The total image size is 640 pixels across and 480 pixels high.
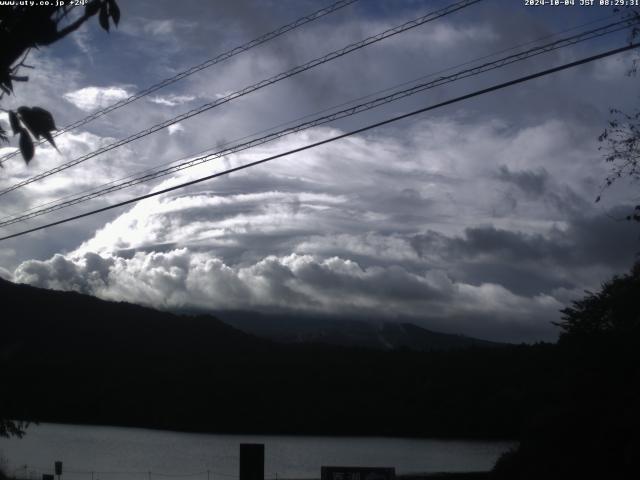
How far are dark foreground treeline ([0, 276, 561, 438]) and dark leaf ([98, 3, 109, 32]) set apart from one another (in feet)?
272

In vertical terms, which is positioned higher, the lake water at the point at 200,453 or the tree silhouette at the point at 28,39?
the tree silhouette at the point at 28,39

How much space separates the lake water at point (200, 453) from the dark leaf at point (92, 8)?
36312mm

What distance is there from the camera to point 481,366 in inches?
3851

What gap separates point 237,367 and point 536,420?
280ft

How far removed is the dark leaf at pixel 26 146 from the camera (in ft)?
12.4

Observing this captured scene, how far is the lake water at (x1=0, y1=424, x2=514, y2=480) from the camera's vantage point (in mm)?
53469

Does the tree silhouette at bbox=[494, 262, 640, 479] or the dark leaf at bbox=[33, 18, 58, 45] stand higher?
the dark leaf at bbox=[33, 18, 58, 45]

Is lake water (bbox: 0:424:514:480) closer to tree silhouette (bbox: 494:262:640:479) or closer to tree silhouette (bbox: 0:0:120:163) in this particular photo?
tree silhouette (bbox: 494:262:640:479)

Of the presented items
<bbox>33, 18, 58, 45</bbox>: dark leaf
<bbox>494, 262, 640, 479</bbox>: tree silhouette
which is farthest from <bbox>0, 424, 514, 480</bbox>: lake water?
<bbox>33, 18, 58, 45</bbox>: dark leaf

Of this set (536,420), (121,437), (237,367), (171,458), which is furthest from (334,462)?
(237,367)

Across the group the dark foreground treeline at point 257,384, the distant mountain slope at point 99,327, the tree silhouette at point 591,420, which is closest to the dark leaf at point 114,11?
the tree silhouette at point 591,420

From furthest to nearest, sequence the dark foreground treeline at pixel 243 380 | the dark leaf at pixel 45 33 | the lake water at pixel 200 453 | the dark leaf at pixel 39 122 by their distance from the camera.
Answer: the dark foreground treeline at pixel 243 380, the lake water at pixel 200 453, the dark leaf at pixel 45 33, the dark leaf at pixel 39 122

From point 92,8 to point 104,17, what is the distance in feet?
0.28

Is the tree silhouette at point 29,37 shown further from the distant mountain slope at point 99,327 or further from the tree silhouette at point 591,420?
the distant mountain slope at point 99,327
